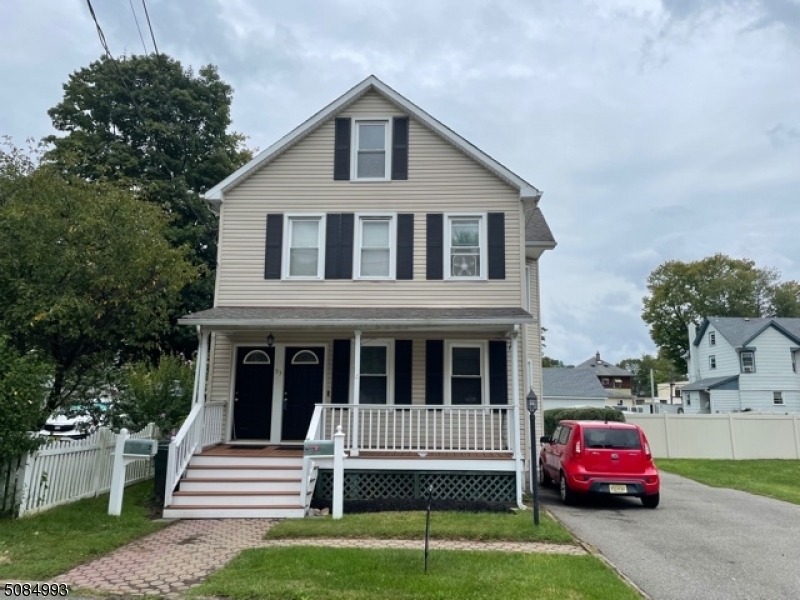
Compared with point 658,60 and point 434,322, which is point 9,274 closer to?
point 434,322

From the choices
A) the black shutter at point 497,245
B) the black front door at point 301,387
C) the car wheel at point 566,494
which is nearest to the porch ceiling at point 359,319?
the black shutter at point 497,245

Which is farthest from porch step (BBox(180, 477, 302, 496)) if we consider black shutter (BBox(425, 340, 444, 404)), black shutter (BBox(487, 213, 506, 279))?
black shutter (BBox(487, 213, 506, 279))

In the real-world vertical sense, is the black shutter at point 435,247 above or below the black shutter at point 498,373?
above

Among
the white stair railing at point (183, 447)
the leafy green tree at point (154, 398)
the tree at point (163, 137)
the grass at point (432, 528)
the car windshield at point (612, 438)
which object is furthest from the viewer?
the tree at point (163, 137)

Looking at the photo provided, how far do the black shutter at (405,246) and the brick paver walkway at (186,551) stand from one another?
5.82 metres

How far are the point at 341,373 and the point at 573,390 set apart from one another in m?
33.4

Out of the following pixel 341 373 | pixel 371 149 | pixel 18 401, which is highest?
pixel 371 149

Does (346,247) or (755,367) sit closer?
(346,247)

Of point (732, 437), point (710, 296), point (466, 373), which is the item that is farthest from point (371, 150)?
point (710, 296)

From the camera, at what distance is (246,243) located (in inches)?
507

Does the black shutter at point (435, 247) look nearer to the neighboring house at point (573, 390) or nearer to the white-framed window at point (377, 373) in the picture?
the white-framed window at point (377, 373)

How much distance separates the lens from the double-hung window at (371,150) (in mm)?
13188

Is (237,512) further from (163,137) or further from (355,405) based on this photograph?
(163,137)

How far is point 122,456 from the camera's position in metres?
9.31
